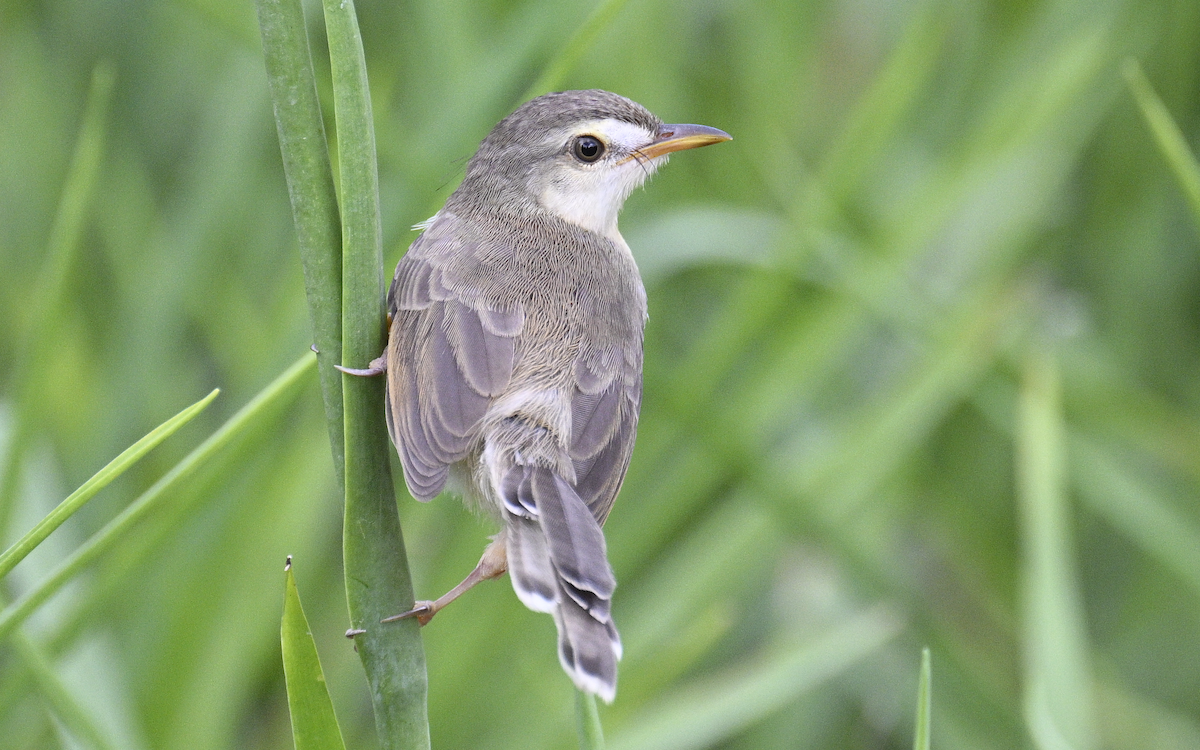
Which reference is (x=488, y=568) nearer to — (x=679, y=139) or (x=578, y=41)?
(x=578, y=41)

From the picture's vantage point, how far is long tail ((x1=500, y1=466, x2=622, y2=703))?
62.8 inches

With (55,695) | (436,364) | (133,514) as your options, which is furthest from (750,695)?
(133,514)

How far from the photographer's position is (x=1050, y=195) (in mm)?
4828

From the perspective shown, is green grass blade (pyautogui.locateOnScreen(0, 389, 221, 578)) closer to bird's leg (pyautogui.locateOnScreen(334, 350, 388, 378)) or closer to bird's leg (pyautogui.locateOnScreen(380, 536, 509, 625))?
bird's leg (pyautogui.locateOnScreen(334, 350, 388, 378))

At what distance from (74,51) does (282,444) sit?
2166mm

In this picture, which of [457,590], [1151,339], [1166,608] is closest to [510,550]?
[457,590]

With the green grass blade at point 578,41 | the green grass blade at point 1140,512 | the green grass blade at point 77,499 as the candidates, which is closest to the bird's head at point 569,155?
the green grass blade at point 578,41

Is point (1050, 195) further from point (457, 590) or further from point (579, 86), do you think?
point (457, 590)

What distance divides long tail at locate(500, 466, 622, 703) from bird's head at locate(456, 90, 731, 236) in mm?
1059

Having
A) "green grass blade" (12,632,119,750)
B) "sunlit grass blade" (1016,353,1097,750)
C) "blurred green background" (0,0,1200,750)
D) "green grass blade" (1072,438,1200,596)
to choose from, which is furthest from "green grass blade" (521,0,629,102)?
"green grass blade" (1072,438,1200,596)

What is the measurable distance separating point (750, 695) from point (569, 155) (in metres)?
1.53

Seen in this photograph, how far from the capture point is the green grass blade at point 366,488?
5.21 ft

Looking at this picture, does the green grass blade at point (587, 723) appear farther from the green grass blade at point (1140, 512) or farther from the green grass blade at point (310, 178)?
the green grass blade at point (1140, 512)

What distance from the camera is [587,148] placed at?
10.6 feet
